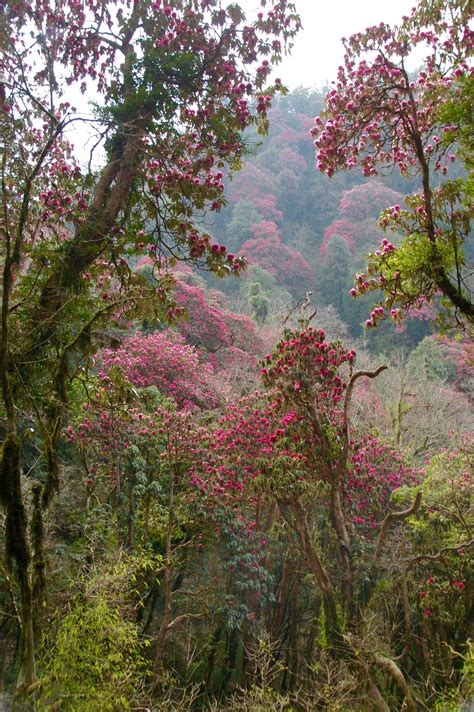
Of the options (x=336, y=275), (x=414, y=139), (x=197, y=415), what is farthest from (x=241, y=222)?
(x=414, y=139)

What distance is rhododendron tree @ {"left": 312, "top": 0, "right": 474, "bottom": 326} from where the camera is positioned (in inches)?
174

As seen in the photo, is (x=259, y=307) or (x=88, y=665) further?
(x=259, y=307)

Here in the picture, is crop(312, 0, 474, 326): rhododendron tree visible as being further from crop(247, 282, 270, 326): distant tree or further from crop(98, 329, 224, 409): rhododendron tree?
crop(247, 282, 270, 326): distant tree

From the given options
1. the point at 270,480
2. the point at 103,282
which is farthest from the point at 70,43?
the point at 270,480

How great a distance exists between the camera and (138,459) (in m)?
8.65

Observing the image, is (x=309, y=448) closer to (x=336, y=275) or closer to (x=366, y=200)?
(x=336, y=275)

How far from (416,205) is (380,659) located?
17.3ft

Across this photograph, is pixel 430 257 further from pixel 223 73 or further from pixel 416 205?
pixel 223 73

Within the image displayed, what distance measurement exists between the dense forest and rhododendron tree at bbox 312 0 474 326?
0.03 m

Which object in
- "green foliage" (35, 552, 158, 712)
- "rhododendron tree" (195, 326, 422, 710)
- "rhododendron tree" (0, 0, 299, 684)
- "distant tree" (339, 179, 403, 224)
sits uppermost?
"distant tree" (339, 179, 403, 224)

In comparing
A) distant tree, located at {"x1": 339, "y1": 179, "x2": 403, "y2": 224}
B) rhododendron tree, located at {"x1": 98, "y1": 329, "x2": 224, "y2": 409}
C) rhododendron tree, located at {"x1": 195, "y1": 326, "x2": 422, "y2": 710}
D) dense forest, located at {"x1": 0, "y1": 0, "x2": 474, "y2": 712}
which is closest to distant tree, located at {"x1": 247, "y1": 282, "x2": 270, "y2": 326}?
dense forest, located at {"x1": 0, "y1": 0, "x2": 474, "y2": 712}

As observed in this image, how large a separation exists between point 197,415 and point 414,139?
830 centimetres

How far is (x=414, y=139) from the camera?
15.0 ft

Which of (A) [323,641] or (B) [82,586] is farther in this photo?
(A) [323,641]
